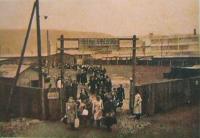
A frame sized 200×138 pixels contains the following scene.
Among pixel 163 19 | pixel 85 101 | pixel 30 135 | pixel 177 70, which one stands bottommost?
pixel 30 135

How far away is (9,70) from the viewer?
4676mm

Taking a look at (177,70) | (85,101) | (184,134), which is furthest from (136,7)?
(184,134)

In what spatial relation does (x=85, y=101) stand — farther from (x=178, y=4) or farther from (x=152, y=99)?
(x=178, y=4)

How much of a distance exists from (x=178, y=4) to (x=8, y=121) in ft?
7.46

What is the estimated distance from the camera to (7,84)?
4.66 metres

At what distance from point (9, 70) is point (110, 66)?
1.17m

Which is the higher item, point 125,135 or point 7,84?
point 7,84

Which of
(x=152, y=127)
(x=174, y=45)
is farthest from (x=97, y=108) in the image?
(x=174, y=45)

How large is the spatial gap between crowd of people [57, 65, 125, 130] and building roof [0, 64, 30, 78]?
0.51m

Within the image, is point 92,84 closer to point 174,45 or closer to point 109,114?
point 109,114

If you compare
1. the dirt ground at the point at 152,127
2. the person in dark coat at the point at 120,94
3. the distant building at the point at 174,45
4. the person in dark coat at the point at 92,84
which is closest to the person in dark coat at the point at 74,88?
the person in dark coat at the point at 92,84

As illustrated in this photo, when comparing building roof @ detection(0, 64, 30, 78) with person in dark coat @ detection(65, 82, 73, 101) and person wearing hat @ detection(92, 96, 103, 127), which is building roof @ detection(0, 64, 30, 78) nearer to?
person in dark coat @ detection(65, 82, 73, 101)

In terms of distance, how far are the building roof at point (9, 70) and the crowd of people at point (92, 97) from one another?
0.51 metres

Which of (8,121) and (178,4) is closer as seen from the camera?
(178,4)
